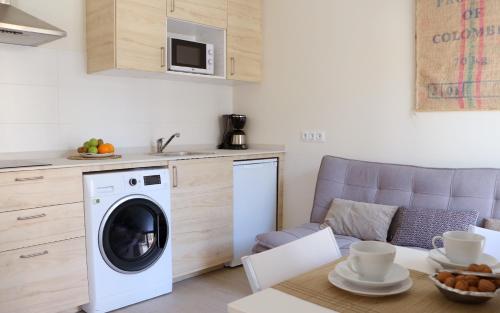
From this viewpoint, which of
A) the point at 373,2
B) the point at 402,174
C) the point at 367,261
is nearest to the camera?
the point at 367,261

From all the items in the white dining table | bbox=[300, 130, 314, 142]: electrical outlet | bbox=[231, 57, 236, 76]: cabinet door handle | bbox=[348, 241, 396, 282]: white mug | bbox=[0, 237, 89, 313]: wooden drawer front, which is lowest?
bbox=[0, 237, 89, 313]: wooden drawer front

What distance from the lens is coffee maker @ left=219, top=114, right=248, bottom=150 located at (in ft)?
12.9

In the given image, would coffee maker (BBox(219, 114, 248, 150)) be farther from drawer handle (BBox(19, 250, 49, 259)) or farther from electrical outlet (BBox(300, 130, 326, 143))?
drawer handle (BBox(19, 250, 49, 259))

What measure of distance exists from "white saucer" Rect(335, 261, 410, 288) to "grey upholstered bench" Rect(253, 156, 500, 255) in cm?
138

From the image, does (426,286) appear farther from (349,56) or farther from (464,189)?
(349,56)

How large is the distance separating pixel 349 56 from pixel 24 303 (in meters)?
2.74

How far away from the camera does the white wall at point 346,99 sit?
9.64ft

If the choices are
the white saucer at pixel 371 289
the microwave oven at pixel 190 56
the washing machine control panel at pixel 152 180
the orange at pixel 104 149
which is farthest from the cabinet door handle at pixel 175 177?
the white saucer at pixel 371 289

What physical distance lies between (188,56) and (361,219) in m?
1.79

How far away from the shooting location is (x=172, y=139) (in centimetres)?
373

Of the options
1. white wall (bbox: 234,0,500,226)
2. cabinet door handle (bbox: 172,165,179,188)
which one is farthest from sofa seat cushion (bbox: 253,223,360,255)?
white wall (bbox: 234,0,500,226)

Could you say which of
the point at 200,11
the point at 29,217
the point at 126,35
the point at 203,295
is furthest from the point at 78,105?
the point at 203,295

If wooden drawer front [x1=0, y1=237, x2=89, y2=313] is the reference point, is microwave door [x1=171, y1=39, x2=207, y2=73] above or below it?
above

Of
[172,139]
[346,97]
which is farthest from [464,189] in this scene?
[172,139]
